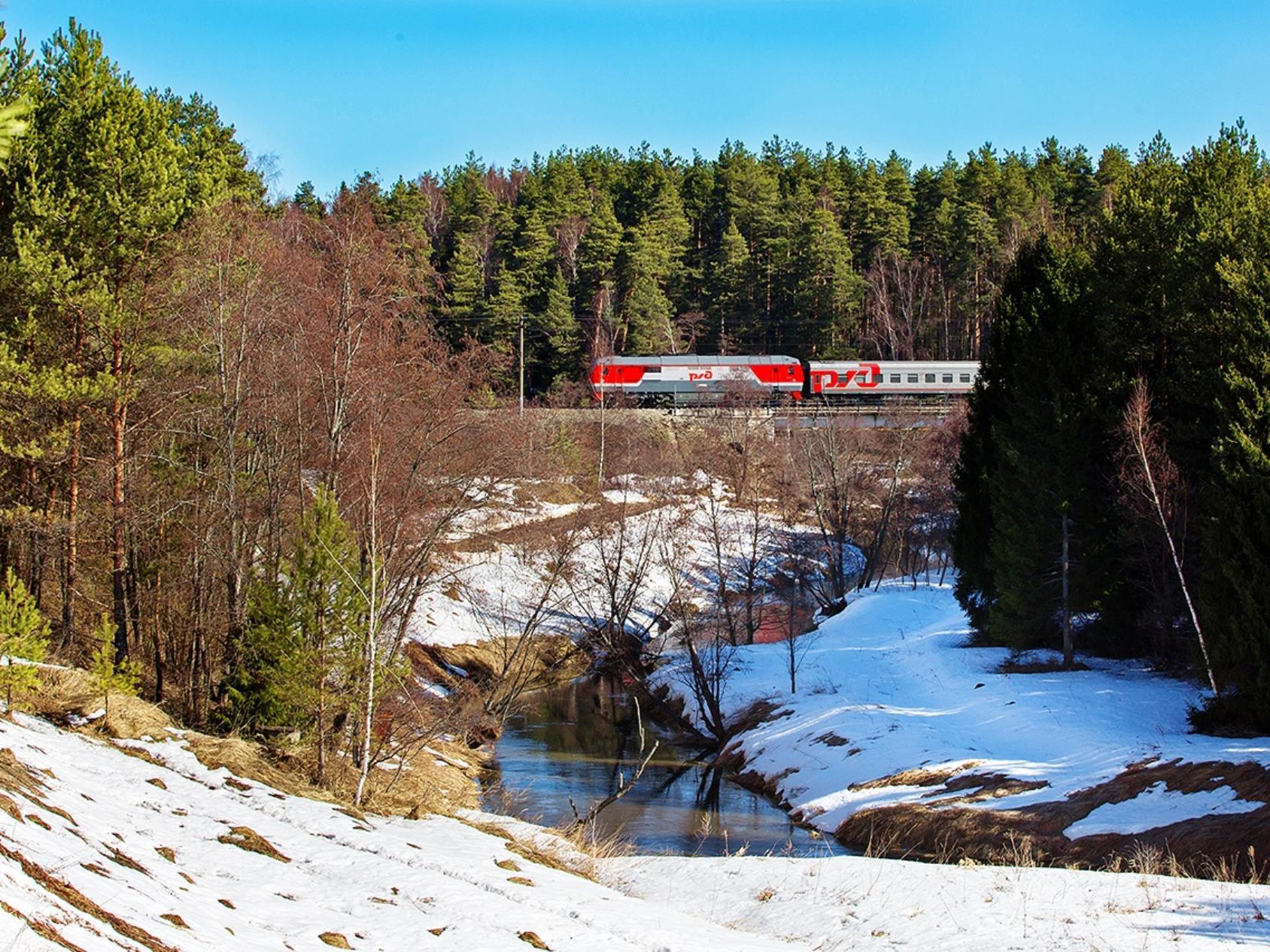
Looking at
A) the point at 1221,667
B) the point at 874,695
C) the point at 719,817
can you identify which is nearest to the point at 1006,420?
the point at 874,695

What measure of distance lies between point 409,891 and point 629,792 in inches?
559

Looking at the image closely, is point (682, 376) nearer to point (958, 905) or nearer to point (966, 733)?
point (966, 733)

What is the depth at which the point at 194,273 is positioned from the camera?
1777 cm

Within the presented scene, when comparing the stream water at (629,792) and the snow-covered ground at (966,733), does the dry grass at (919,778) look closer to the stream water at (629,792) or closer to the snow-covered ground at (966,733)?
the snow-covered ground at (966,733)

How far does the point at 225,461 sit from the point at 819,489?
93.0ft

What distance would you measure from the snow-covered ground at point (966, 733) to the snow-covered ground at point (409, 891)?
6.51 meters

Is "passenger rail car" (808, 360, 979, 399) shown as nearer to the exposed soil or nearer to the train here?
the train

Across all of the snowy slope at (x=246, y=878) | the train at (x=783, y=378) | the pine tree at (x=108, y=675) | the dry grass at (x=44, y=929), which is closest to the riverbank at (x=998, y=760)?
the snowy slope at (x=246, y=878)

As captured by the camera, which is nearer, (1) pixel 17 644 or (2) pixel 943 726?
(1) pixel 17 644

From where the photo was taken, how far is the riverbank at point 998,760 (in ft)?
50.3

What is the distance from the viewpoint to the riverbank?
1533 cm

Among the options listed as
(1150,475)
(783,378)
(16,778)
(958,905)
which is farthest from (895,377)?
(16,778)

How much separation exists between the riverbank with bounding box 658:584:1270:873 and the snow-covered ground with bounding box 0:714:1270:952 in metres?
3.29

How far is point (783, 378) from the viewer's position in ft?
198
